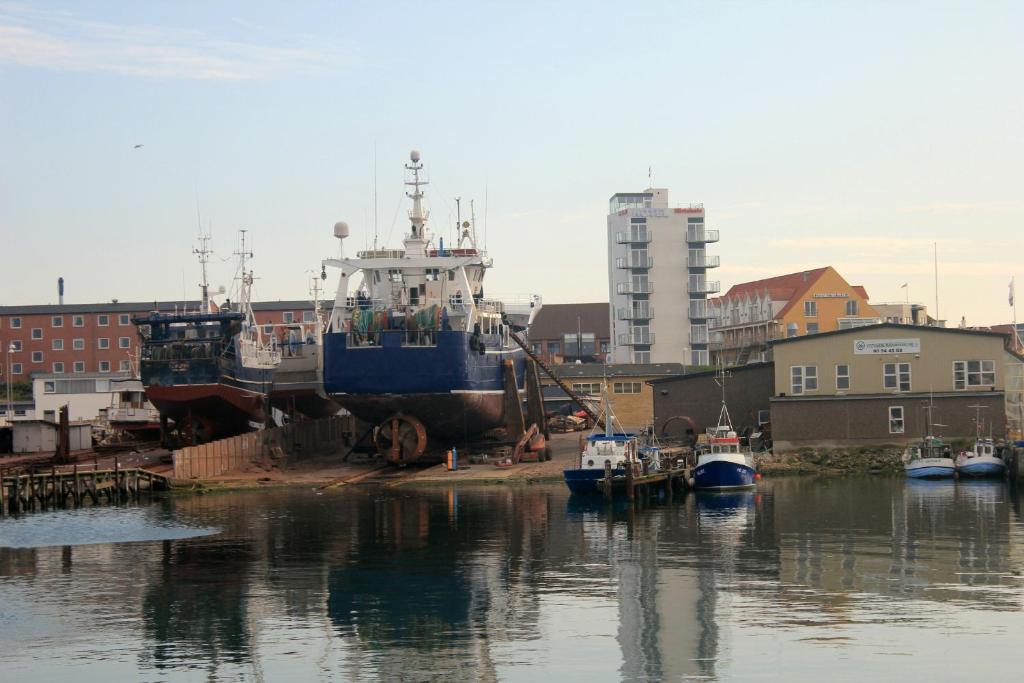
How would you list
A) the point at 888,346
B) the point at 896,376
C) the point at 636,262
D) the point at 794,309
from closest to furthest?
the point at 896,376, the point at 888,346, the point at 794,309, the point at 636,262

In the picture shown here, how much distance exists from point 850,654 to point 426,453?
137ft

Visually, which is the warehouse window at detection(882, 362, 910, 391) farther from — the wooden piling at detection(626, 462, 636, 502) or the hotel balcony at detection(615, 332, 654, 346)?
the hotel balcony at detection(615, 332, 654, 346)

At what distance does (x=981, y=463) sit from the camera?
194ft

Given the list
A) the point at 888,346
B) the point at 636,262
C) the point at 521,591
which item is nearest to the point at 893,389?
the point at 888,346

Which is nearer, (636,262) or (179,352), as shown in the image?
(179,352)

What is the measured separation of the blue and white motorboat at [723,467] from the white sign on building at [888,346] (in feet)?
30.1

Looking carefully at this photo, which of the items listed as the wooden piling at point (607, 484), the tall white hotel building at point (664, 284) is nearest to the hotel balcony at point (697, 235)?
the tall white hotel building at point (664, 284)

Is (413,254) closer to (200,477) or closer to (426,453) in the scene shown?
(426,453)

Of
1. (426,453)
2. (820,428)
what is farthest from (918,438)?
(426,453)

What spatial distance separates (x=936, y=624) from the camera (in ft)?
94.8

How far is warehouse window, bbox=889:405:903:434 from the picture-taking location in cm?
6247

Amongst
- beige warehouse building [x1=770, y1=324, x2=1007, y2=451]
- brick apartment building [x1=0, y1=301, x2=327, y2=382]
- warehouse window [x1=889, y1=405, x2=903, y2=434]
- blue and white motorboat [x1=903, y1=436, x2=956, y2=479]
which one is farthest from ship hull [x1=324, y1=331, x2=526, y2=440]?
brick apartment building [x1=0, y1=301, x2=327, y2=382]

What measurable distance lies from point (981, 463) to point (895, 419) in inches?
189

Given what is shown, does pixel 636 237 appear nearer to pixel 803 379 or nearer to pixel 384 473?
pixel 803 379
